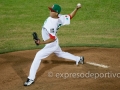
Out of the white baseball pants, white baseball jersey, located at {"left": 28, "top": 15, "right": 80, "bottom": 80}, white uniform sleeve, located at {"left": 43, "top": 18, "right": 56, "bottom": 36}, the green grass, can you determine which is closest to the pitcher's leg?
the white baseball pants

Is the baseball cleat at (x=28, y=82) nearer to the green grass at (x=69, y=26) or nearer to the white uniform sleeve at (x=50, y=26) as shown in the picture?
the white uniform sleeve at (x=50, y=26)

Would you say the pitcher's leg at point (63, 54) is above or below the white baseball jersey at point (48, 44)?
below

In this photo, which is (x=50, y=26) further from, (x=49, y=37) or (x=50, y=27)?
(x=49, y=37)

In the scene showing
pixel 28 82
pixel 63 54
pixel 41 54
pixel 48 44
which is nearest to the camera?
pixel 28 82

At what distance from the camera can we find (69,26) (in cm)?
1541

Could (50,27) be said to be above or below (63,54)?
above

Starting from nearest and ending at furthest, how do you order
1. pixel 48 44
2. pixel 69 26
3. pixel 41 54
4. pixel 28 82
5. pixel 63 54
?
1. pixel 28 82
2. pixel 41 54
3. pixel 48 44
4. pixel 63 54
5. pixel 69 26

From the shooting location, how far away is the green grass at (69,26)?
40.6 feet

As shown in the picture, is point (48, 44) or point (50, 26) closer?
point (50, 26)

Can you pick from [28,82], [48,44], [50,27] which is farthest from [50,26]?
Result: [28,82]

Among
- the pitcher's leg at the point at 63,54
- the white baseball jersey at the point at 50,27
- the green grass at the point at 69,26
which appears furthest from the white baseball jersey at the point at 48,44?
the green grass at the point at 69,26

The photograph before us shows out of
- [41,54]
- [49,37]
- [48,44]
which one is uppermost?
[49,37]

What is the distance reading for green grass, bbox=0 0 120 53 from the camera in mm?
12370

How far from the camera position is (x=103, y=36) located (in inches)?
524
